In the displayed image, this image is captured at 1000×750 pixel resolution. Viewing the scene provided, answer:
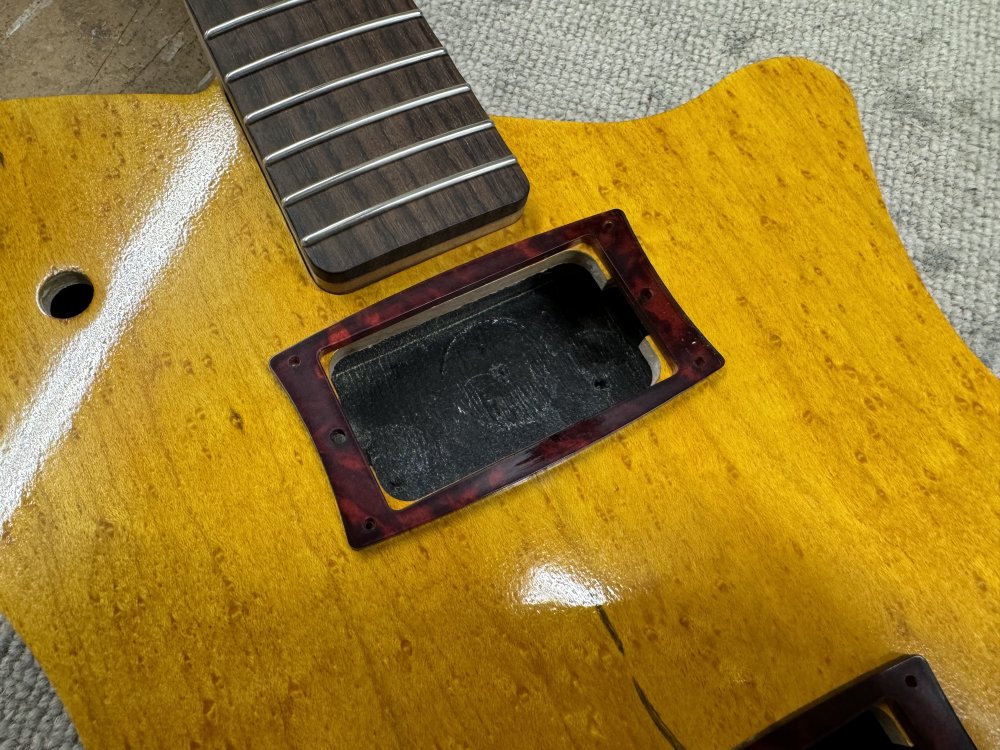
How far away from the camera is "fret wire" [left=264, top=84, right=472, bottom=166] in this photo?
687mm

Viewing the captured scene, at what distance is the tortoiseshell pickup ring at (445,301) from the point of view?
0.63 m

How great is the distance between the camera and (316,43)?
72cm

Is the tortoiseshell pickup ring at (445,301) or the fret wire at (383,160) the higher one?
the fret wire at (383,160)

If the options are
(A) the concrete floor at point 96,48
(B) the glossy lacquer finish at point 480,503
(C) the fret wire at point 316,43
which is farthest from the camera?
(A) the concrete floor at point 96,48

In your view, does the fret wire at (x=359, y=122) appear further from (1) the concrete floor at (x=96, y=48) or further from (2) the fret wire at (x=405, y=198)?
(1) the concrete floor at (x=96, y=48)

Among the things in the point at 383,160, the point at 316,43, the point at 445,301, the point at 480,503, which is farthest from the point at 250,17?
the point at 480,503

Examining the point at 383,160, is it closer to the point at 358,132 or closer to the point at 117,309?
the point at 358,132

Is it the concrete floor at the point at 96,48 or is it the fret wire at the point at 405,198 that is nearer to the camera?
the fret wire at the point at 405,198

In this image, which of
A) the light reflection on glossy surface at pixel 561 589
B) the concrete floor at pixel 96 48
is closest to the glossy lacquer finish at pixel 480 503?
the light reflection on glossy surface at pixel 561 589

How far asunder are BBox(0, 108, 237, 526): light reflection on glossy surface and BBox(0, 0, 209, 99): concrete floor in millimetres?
467

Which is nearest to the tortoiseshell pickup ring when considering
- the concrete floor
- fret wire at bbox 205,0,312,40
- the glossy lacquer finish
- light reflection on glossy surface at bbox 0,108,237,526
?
the glossy lacquer finish

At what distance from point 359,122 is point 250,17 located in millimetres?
140

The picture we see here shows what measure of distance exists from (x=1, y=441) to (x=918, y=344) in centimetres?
77

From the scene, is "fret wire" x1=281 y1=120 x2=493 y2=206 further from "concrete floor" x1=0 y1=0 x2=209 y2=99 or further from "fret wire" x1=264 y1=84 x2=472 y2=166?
Answer: "concrete floor" x1=0 y1=0 x2=209 y2=99
